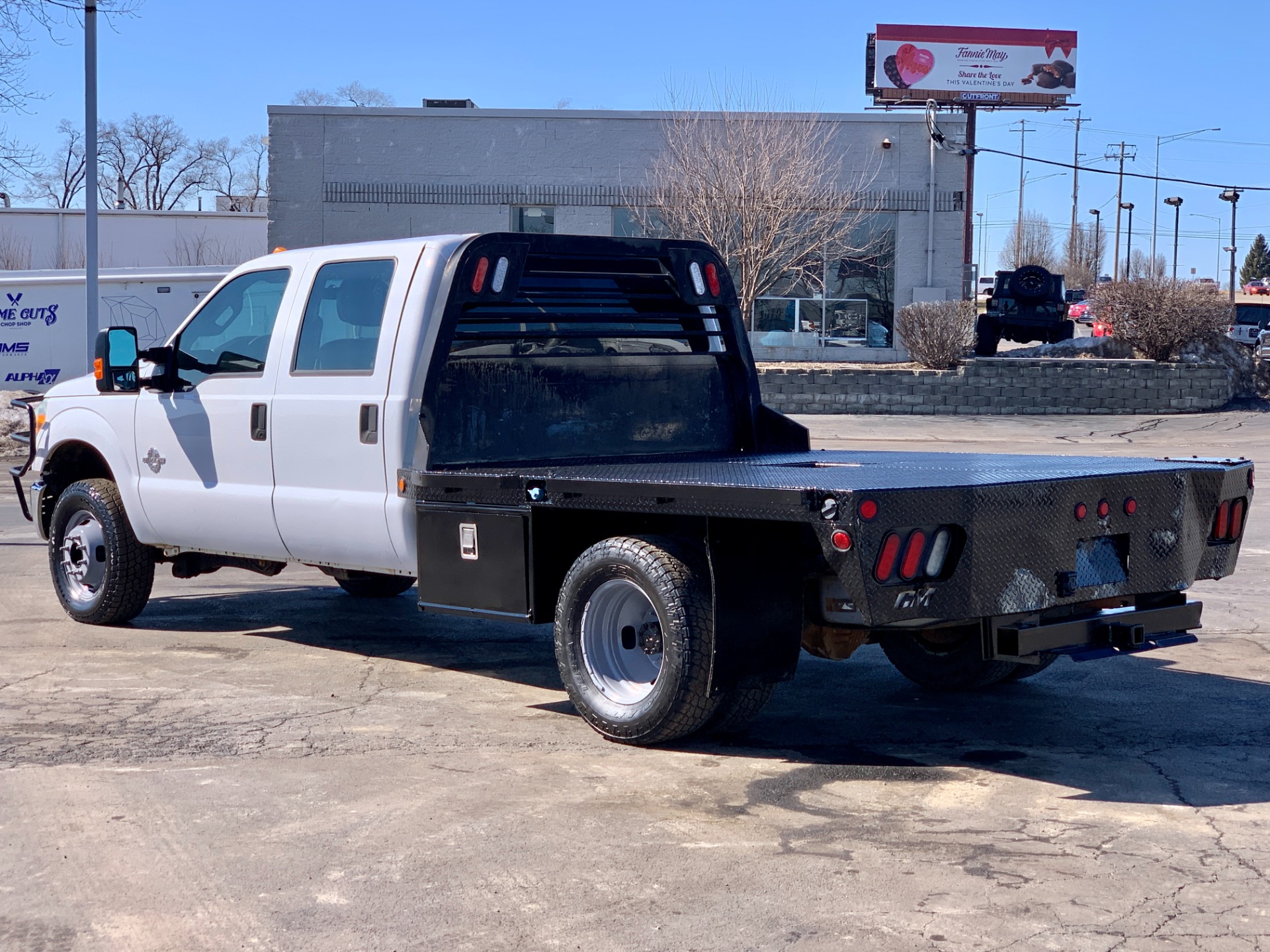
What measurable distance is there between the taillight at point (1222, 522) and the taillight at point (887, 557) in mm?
1902

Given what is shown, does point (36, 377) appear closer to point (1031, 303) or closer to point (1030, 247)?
point (1031, 303)

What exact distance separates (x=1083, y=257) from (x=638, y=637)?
106471 mm

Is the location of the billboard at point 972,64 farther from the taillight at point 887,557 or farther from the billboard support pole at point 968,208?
the taillight at point 887,557

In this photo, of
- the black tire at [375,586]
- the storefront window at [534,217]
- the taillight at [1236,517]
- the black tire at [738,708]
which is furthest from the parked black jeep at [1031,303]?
the black tire at [738,708]

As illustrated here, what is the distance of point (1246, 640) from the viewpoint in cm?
816

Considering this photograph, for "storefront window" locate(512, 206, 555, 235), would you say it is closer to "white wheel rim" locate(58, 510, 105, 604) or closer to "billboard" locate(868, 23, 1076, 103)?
"billboard" locate(868, 23, 1076, 103)

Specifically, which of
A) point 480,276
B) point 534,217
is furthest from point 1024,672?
point 534,217

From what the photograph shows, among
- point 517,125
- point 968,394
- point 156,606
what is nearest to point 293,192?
A: point 517,125

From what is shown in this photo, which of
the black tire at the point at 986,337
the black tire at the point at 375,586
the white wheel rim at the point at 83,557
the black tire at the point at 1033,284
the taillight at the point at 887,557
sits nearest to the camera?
the taillight at the point at 887,557

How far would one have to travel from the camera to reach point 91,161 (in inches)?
741

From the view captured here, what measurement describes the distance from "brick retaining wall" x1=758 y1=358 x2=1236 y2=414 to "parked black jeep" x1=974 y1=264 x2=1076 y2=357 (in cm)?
430

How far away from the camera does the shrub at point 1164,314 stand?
26031 millimetres

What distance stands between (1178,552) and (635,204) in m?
30.5

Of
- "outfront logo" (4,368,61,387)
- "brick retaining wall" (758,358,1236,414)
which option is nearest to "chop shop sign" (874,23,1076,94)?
"brick retaining wall" (758,358,1236,414)
